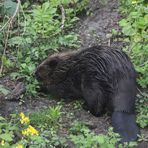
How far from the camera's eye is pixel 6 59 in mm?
6309

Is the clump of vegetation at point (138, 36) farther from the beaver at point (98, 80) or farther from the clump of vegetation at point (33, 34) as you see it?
the clump of vegetation at point (33, 34)

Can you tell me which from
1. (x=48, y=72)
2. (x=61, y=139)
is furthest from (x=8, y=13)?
(x=61, y=139)

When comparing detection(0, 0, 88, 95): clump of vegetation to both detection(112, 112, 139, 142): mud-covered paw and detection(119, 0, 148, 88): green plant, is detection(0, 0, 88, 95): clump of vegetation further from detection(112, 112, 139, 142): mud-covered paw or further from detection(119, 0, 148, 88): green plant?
detection(112, 112, 139, 142): mud-covered paw

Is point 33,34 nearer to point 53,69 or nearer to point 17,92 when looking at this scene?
point 53,69

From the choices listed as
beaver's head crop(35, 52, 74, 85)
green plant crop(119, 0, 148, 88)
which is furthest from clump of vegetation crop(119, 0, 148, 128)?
beaver's head crop(35, 52, 74, 85)

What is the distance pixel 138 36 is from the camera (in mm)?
6523

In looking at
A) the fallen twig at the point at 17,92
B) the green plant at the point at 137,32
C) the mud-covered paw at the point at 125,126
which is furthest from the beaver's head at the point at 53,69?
the mud-covered paw at the point at 125,126

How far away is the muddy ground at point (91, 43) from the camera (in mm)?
5449

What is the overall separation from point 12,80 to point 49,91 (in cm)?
47

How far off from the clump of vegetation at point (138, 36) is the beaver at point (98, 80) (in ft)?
0.79

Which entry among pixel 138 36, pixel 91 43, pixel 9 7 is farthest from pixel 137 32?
pixel 9 7

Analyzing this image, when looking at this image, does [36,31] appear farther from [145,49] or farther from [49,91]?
[145,49]

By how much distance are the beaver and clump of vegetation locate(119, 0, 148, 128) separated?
240 millimetres

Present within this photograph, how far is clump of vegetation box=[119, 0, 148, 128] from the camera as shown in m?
5.78
